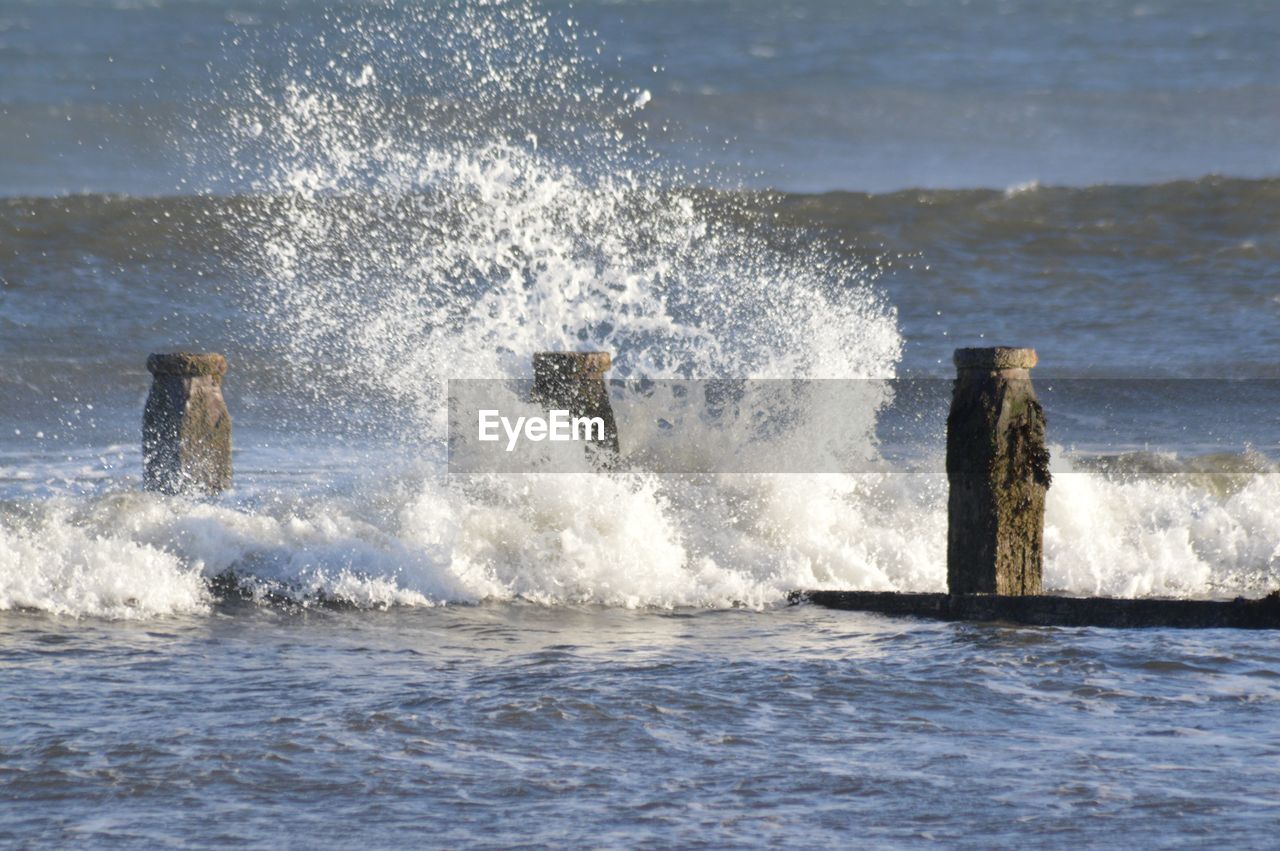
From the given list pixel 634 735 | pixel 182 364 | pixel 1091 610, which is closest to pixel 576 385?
pixel 182 364

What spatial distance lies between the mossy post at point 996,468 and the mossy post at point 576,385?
2.07m

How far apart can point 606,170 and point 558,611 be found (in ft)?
62.9

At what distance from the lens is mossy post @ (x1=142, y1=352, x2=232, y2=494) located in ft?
25.1

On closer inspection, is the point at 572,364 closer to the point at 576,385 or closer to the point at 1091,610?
the point at 576,385

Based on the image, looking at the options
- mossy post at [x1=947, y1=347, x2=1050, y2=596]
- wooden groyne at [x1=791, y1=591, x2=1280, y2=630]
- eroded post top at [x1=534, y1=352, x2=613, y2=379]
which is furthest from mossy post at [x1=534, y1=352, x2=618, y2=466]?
mossy post at [x1=947, y1=347, x2=1050, y2=596]

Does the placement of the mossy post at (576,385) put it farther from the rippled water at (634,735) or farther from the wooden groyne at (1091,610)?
the wooden groyne at (1091,610)

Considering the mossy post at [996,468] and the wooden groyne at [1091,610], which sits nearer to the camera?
the wooden groyne at [1091,610]

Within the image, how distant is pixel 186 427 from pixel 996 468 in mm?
3833

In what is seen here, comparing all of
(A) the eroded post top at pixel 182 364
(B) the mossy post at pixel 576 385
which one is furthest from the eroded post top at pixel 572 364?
(A) the eroded post top at pixel 182 364

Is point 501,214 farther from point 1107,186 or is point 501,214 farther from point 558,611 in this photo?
point 558,611

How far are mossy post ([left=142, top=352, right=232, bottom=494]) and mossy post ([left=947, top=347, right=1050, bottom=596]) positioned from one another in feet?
11.6

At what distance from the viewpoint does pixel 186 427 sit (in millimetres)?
7695

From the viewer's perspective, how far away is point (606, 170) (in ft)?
84.1

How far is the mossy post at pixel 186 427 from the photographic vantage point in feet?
25.1
